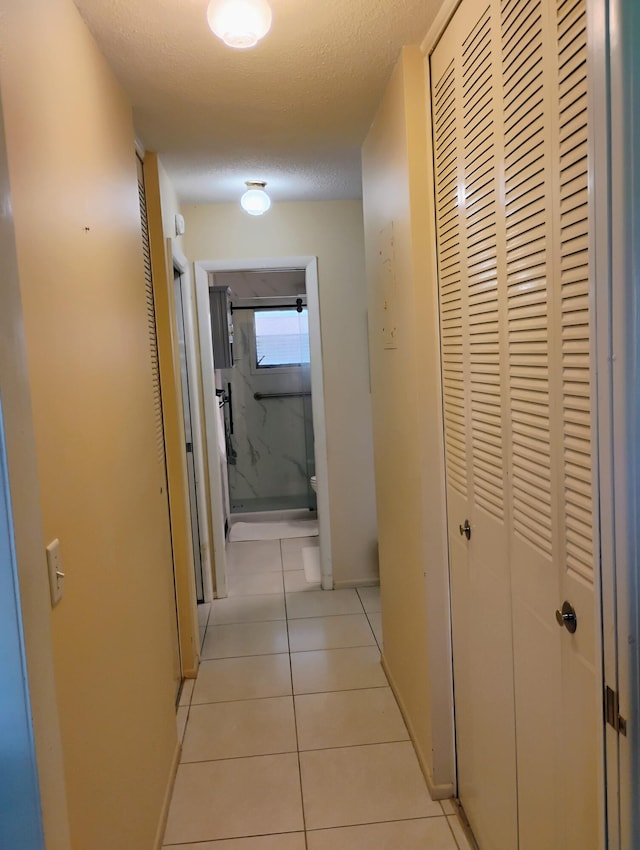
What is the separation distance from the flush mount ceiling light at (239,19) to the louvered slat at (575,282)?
70 centimetres

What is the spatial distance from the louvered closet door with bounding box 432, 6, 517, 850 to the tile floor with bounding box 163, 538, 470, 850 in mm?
279

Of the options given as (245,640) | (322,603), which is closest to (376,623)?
(322,603)

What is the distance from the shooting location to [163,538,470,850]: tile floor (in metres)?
1.92

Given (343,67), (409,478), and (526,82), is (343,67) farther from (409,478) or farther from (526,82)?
(409,478)

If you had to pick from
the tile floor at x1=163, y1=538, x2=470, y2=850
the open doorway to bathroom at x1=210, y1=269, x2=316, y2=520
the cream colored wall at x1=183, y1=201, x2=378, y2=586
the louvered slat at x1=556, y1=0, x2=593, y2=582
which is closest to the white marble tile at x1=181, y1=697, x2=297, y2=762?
the tile floor at x1=163, y1=538, x2=470, y2=850

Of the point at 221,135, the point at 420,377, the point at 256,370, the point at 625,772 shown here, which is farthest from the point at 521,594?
the point at 256,370

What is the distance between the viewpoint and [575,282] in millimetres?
1063

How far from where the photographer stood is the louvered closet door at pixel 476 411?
1.46m

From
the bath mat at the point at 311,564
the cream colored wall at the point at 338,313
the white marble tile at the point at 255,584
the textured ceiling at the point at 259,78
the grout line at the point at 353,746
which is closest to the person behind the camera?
the textured ceiling at the point at 259,78

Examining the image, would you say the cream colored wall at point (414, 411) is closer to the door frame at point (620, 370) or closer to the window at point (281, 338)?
the door frame at point (620, 370)

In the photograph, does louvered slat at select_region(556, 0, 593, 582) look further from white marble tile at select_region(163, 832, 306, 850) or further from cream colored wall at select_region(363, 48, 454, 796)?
white marble tile at select_region(163, 832, 306, 850)

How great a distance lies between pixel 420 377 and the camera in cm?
194

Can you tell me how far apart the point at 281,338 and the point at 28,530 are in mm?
4828

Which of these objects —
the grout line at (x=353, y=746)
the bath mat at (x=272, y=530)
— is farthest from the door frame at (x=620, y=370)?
the bath mat at (x=272, y=530)
